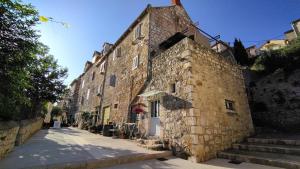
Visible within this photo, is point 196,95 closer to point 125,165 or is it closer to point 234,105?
point 234,105

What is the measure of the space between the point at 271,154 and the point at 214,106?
7.76 ft

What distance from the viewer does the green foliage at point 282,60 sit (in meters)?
11.4

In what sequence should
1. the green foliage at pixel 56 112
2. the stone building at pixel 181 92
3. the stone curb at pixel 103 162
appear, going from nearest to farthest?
the stone curb at pixel 103 162, the stone building at pixel 181 92, the green foliage at pixel 56 112

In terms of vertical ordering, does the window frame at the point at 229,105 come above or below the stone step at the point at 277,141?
above

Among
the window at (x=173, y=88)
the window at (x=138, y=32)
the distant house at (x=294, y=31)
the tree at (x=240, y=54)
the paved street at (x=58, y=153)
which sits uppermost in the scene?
the distant house at (x=294, y=31)

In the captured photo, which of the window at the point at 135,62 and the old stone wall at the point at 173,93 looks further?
the window at the point at 135,62

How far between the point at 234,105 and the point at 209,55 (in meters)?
2.72

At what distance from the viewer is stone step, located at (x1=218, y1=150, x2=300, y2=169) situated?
4320mm

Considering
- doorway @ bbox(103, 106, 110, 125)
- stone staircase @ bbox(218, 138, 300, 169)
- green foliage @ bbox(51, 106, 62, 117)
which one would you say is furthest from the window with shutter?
green foliage @ bbox(51, 106, 62, 117)

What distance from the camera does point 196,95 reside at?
6.14m

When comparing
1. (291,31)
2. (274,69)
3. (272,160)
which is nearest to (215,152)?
(272,160)

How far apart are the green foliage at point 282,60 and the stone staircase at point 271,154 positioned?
7.87m

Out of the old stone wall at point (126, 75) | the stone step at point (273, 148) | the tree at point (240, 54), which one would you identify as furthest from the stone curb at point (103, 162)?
the tree at point (240, 54)

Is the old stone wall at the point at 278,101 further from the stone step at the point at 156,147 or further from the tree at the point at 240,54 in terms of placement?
the stone step at the point at 156,147
